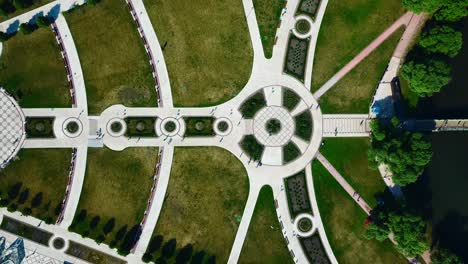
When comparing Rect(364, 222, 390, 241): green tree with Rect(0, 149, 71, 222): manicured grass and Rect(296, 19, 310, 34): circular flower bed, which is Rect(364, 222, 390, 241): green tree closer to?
Rect(296, 19, 310, 34): circular flower bed

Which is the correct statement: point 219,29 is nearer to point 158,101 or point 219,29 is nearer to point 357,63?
point 158,101

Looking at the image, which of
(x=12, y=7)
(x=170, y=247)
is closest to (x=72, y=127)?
(x=12, y=7)

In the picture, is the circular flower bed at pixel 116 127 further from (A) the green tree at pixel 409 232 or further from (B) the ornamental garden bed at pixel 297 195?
(A) the green tree at pixel 409 232

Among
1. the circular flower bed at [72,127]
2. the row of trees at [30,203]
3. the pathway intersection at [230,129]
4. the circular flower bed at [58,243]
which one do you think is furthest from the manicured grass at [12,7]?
the circular flower bed at [58,243]

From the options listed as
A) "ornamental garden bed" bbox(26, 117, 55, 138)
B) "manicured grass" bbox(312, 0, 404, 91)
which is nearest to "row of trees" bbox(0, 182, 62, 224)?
"ornamental garden bed" bbox(26, 117, 55, 138)

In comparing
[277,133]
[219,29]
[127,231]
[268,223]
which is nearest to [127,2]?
[219,29]

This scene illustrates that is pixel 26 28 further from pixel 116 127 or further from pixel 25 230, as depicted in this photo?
pixel 25 230

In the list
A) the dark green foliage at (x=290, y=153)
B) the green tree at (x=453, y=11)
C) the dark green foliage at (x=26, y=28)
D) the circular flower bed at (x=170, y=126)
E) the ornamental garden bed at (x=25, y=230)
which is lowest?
the ornamental garden bed at (x=25, y=230)
